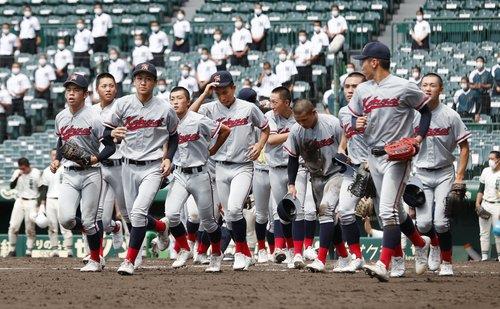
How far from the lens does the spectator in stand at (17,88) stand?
87.7 ft

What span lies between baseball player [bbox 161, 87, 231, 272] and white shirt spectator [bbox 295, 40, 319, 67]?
446 inches

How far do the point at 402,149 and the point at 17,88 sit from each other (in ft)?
55.5

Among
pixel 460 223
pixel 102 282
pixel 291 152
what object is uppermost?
pixel 291 152

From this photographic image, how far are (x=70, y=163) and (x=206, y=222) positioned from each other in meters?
1.53

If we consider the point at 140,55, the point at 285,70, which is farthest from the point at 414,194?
the point at 140,55

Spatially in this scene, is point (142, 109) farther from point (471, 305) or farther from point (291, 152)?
point (471, 305)

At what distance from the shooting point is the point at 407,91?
37.4 ft

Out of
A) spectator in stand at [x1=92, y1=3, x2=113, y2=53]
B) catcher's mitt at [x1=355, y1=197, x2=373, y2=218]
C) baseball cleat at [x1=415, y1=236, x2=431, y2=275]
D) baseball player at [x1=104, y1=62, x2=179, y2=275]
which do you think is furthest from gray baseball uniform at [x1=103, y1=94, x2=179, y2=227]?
spectator in stand at [x1=92, y1=3, x2=113, y2=53]

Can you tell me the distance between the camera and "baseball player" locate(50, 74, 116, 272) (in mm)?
13016

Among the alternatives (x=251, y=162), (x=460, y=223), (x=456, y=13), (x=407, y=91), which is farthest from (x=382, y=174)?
(x=456, y=13)

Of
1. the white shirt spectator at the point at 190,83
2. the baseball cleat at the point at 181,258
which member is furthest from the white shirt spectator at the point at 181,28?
the baseball cleat at the point at 181,258

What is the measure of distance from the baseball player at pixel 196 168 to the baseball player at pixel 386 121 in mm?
2116

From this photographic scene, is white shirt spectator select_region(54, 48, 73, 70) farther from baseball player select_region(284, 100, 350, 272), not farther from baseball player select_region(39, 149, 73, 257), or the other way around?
baseball player select_region(284, 100, 350, 272)

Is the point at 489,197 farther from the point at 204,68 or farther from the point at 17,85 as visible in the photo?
the point at 17,85
